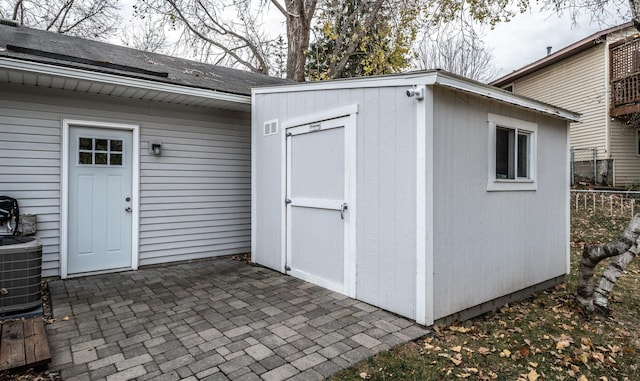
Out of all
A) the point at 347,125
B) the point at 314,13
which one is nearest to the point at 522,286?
the point at 347,125

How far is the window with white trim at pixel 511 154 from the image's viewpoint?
3840 mm

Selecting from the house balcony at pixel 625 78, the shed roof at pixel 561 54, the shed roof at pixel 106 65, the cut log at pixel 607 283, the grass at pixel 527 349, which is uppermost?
the shed roof at pixel 561 54

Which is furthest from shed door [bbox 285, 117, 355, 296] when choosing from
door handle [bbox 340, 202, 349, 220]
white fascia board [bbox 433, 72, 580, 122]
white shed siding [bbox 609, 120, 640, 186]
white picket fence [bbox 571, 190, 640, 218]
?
white shed siding [bbox 609, 120, 640, 186]

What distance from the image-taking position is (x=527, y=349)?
9.78 ft

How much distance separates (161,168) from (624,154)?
13.7 metres

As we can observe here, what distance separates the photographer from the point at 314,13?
452 inches

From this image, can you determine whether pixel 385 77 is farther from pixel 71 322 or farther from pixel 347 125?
pixel 71 322

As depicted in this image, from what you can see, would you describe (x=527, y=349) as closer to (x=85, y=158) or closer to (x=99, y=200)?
(x=99, y=200)

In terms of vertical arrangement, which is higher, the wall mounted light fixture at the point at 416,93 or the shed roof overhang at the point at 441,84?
the shed roof overhang at the point at 441,84

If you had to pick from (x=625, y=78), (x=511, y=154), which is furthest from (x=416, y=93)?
(x=625, y=78)

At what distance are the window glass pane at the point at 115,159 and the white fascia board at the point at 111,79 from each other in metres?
1.06

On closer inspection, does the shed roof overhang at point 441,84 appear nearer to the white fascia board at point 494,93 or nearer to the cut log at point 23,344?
the white fascia board at point 494,93

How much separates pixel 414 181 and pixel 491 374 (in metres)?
1.56

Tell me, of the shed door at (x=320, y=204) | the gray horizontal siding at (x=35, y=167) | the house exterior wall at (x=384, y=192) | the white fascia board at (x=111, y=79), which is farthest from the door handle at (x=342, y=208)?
the gray horizontal siding at (x=35, y=167)
